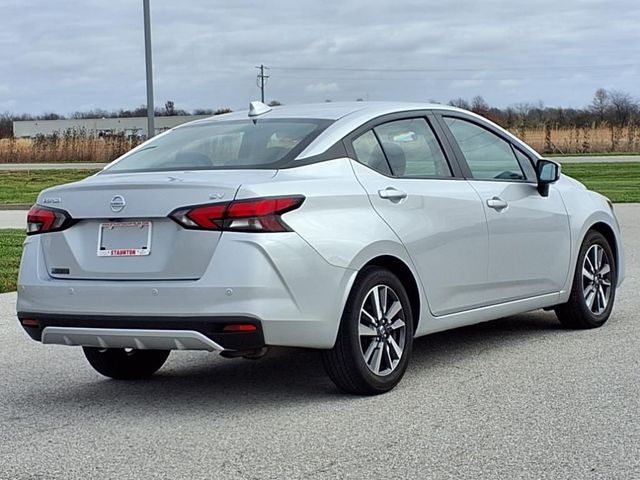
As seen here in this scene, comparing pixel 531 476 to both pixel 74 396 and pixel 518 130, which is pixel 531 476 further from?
pixel 518 130

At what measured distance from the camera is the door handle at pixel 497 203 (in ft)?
23.9

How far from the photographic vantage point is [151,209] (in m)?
5.80

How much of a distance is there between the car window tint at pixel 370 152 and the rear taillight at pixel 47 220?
1.67 m

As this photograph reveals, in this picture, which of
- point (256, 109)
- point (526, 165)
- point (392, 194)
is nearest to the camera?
point (392, 194)

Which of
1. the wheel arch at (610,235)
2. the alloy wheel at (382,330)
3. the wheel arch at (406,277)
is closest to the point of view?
the alloy wheel at (382,330)

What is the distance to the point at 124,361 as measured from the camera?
7.02 meters

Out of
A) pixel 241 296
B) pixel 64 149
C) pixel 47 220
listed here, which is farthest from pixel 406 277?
pixel 64 149

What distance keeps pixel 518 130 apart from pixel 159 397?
46.0 meters

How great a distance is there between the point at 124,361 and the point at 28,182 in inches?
1122

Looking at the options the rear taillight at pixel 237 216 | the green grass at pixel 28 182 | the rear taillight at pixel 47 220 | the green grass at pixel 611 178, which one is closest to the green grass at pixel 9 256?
the rear taillight at pixel 47 220

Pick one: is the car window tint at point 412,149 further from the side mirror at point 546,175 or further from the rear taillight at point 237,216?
the rear taillight at point 237,216

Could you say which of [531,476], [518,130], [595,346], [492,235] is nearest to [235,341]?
[531,476]

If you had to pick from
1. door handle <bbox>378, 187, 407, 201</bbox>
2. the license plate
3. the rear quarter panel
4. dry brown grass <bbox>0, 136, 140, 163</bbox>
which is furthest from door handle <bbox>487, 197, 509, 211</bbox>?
dry brown grass <bbox>0, 136, 140, 163</bbox>

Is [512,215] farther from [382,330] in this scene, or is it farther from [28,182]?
[28,182]
